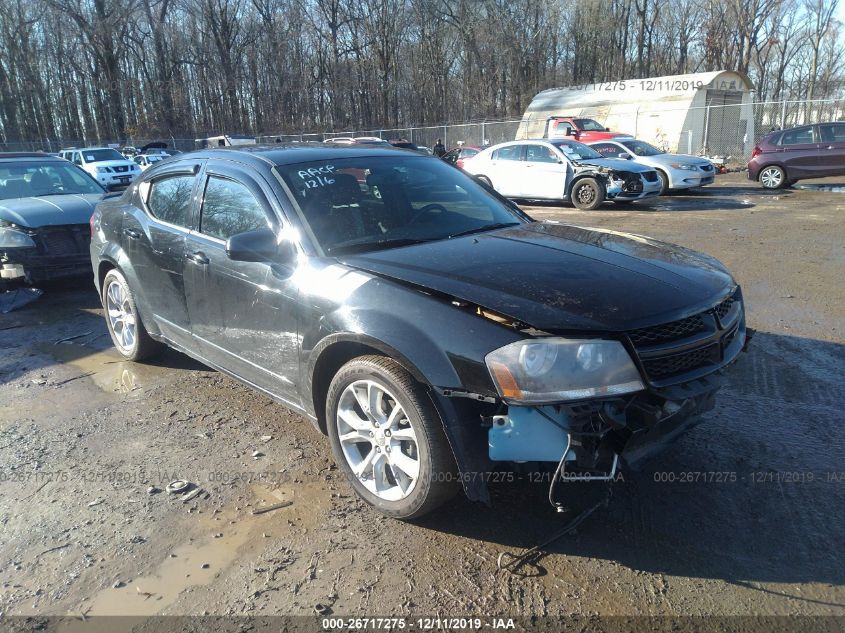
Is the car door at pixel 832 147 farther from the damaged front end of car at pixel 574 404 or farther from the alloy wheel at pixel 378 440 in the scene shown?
the alloy wheel at pixel 378 440

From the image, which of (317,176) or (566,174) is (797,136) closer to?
(566,174)

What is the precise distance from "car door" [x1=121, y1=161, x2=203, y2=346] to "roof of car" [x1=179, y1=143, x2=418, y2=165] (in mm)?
264

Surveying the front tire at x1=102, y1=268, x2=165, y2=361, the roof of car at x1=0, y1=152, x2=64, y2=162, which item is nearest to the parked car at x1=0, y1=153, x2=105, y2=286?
the roof of car at x1=0, y1=152, x2=64, y2=162

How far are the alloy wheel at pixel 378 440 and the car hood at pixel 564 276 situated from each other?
595 mm

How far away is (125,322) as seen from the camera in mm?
5332

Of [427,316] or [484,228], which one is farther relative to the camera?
[484,228]

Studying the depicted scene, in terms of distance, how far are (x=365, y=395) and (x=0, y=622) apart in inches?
67.9

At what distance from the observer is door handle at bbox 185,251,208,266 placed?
12.9 feet

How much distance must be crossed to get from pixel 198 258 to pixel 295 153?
92 centimetres

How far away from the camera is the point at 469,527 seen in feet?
9.58

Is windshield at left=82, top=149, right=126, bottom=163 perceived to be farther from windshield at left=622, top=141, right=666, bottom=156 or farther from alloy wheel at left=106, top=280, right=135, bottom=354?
alloy wheel at left=106, top=280, right=135, bottom=354

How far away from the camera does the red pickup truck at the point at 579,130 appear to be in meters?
24.2

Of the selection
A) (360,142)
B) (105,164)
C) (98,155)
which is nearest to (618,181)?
(360,142)

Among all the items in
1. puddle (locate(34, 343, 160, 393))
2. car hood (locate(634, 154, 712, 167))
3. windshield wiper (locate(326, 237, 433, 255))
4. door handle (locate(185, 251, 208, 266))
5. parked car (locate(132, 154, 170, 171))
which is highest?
parked car (locate(132, 154, 170, 171))
